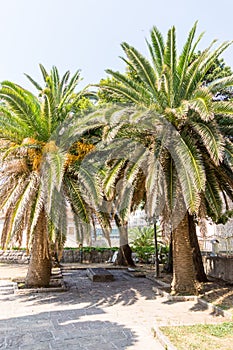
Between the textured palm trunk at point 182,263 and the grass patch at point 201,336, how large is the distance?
340 centimetres

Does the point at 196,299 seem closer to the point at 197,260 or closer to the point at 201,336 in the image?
the point at 201,336

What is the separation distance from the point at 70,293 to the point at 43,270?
129cm

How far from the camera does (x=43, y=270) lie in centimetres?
1190

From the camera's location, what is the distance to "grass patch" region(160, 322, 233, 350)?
5547mm

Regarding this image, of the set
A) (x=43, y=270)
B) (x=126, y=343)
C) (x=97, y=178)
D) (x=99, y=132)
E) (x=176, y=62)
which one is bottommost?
(x=126, y=343)

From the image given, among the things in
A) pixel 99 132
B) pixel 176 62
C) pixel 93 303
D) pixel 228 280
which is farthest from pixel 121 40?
pixel 228 280

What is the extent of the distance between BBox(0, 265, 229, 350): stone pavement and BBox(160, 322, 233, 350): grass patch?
1.31 feet

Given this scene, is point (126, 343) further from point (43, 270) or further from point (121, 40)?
point (121, 40)

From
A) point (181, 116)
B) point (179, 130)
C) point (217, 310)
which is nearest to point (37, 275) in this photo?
point (217, 310)

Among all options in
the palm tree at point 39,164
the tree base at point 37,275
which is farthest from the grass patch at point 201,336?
the tree base at point 37,275

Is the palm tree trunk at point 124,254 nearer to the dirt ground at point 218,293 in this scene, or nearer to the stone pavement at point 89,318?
the dirt ground at point 218,293

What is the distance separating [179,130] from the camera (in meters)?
10.1

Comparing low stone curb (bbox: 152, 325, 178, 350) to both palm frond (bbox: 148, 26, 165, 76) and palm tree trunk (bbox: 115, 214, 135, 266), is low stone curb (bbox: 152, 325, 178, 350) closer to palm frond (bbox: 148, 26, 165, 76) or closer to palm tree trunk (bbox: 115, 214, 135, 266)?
palm frond (bbox: 148, 26, 165, 76)

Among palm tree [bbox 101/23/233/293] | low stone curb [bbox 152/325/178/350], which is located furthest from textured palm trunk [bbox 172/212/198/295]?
low stone curb [bbox 152/325/178/350]
